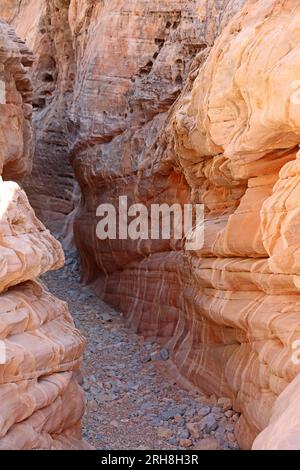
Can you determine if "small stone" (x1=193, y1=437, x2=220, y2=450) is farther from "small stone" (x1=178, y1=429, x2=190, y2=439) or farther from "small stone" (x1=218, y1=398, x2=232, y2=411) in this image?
"small stone" (x1=218, y1=398, x2=232, y2=411)

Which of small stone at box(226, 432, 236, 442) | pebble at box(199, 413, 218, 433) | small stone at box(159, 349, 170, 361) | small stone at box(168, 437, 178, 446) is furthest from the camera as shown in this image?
small stone at box(159, 349, 170, 361)

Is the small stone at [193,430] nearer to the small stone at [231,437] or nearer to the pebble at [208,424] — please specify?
the pebble at [208,424]

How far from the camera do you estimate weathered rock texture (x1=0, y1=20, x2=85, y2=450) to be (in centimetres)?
640

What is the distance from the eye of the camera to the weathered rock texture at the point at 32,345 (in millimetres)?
6402

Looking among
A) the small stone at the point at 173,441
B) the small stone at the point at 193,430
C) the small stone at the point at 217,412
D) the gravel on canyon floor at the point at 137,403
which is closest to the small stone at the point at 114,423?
the gravel on canyon floor at the point at 137,403

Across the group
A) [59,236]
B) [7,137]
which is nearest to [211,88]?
[7,137]

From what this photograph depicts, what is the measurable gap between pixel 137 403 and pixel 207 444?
6.75ft

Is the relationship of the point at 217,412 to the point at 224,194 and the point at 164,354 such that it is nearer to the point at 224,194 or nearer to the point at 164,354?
the point at 164,354

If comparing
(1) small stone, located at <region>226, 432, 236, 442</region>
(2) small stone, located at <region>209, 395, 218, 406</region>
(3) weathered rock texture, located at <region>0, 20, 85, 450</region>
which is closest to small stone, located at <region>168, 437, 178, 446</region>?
(1) small stone, located at <region>226, 432, 236, 442</region>

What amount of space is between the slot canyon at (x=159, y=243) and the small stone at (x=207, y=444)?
62 mm

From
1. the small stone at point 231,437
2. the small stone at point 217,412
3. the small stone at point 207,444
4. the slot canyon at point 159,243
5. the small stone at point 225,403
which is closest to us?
the slot canyon at point 159,243

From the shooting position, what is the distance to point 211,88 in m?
9.59

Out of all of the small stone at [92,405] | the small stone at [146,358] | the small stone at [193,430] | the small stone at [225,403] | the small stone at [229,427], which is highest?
the small stone at [225,403]
